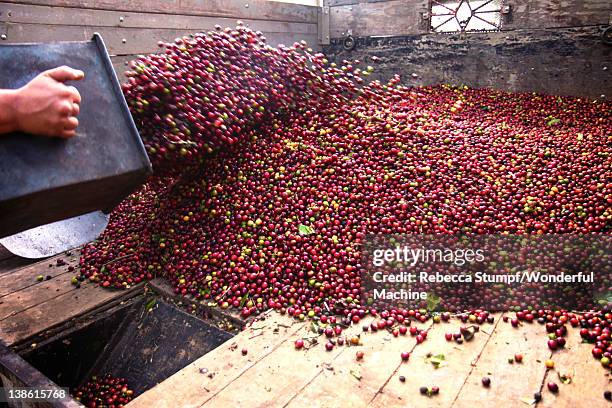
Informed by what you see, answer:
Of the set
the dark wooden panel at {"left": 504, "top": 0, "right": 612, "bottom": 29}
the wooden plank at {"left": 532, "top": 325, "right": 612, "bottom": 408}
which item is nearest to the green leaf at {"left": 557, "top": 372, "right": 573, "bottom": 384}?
the wooden plank at {"left": 532, "top": 325, "right": 612, "bottom": 408}

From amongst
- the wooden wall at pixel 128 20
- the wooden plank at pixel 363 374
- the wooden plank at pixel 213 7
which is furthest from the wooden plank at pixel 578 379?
the wooden plank at pixel 213 7

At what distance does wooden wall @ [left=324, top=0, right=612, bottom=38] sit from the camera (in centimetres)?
609

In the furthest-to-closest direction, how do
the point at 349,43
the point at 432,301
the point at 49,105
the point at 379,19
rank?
the point at 349,43 → the point at 379,19 → the point at 432,301 → the point at 49,105

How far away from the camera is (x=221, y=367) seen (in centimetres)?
233

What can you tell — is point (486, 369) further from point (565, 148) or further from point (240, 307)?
point (565, 148)

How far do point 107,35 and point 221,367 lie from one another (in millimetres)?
4097

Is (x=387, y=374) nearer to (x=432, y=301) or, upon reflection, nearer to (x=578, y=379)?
(x=432, y=301)

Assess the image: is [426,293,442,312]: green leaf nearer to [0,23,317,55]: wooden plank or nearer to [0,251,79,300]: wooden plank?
[0,251,79,300]: wooden plank

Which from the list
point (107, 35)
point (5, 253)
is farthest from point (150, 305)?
point (107, 35)

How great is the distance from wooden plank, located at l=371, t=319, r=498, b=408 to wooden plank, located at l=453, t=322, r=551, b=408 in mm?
37

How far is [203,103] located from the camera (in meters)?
3.38

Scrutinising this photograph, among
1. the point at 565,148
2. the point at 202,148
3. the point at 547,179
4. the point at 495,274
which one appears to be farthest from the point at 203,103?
the point at 565,148

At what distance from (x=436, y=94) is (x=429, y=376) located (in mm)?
5757

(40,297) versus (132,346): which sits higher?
(40,297)
